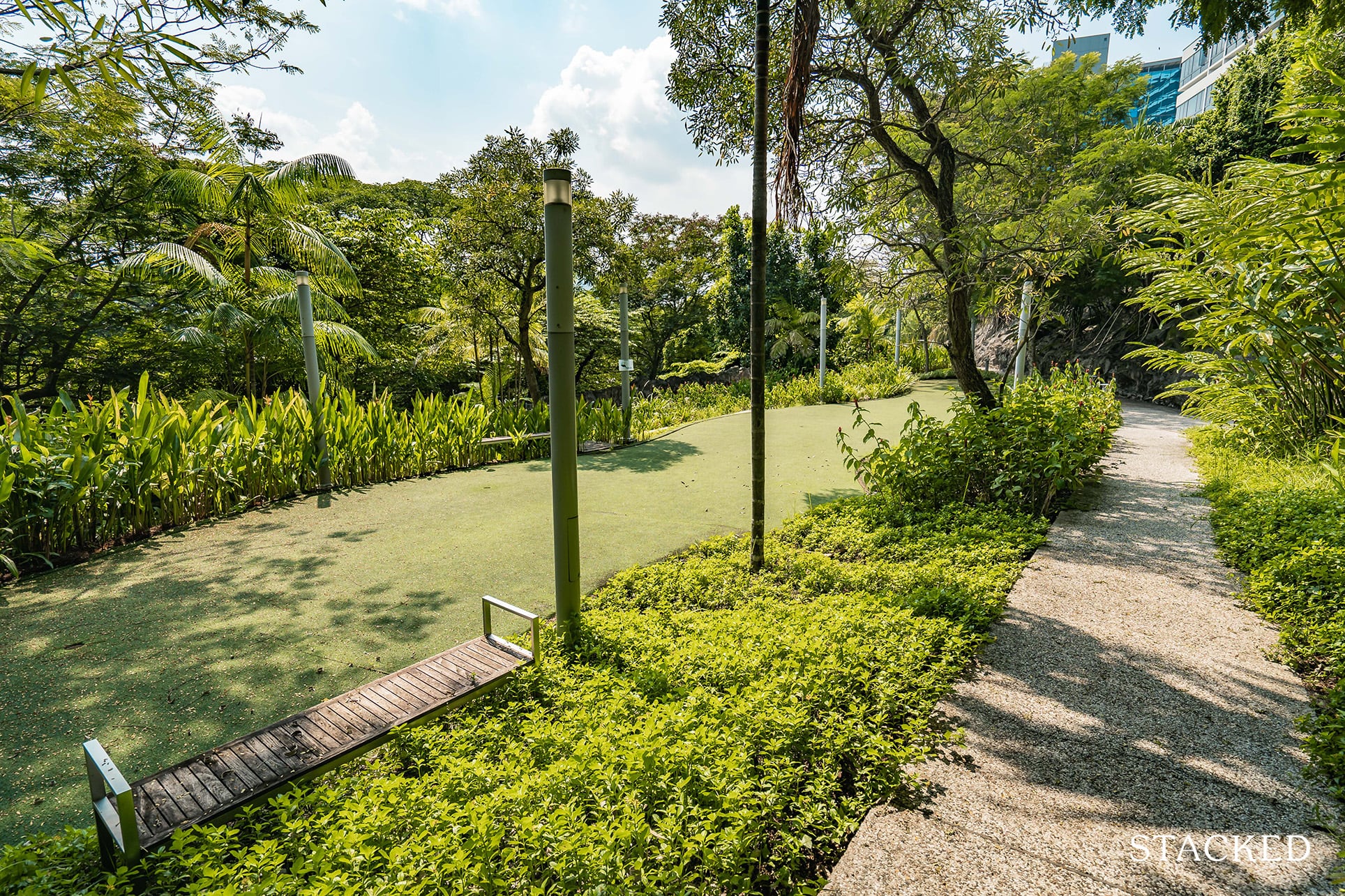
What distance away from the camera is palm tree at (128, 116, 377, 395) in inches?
388

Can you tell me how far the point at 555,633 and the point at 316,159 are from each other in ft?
35.5

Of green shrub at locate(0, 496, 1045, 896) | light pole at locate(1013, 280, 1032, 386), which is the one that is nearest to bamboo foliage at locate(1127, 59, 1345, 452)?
light pole at locate(1013, 280, 1032, 386)

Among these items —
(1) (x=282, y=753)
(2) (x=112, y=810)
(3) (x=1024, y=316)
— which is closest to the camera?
(2) (x=112, y=810)

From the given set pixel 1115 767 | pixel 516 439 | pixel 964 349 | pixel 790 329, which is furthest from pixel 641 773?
pixel 790 329

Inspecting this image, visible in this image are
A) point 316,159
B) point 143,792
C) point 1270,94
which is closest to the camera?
point 143,792

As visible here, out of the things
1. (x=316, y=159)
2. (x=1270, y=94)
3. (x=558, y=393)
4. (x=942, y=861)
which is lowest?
(x=942, y=861)

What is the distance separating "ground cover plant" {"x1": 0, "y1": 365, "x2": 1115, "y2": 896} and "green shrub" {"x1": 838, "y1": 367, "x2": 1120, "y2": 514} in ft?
6.89

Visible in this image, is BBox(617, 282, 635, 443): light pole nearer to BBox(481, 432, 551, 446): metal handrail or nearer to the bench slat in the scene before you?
BBox(481, 432, 551, 446): metal handrail

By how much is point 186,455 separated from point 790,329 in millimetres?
17112

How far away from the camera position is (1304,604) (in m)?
3.50

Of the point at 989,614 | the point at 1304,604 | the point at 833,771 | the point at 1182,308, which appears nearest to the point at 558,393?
the point at 833,771

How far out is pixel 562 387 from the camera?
10.7ft

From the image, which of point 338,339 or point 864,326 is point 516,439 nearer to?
point 338,339

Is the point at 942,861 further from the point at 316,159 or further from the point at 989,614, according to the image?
the point at 316,159
